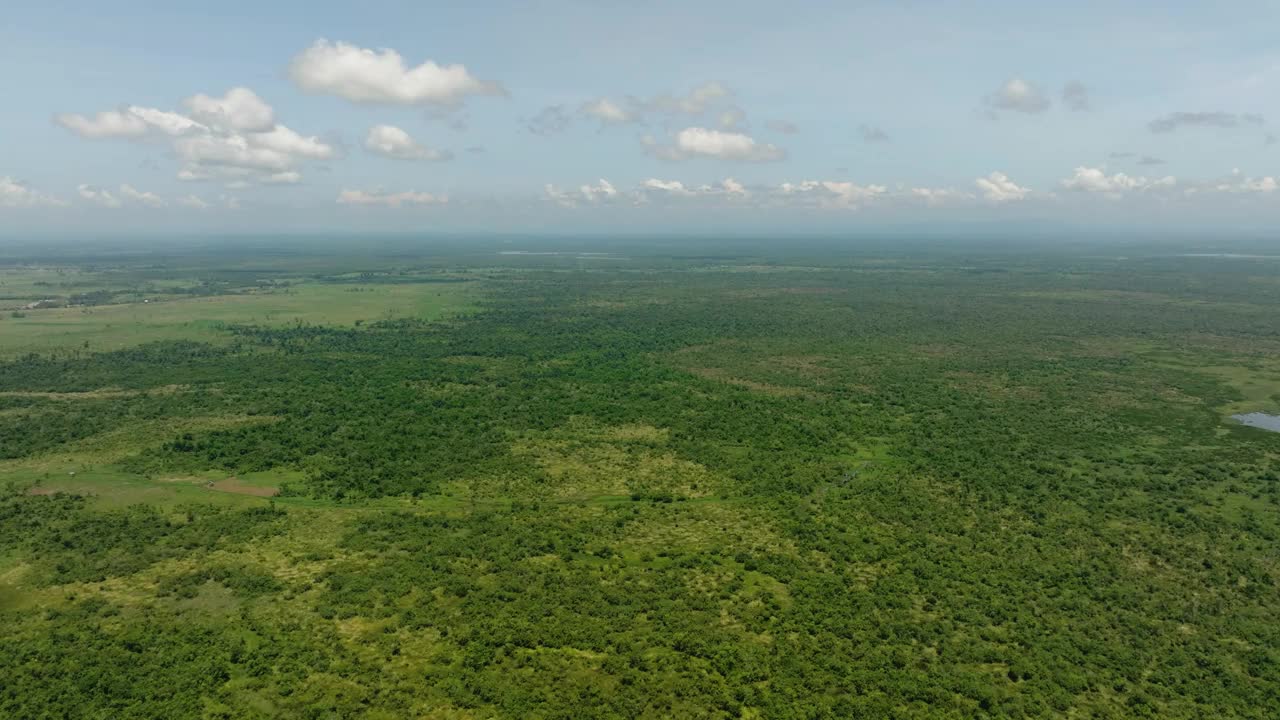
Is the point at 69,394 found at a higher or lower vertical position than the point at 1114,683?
higher

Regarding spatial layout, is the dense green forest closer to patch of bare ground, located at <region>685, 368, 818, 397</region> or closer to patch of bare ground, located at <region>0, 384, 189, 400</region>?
patch of bare ground, located at <region>0, 384, 189, 400</region>

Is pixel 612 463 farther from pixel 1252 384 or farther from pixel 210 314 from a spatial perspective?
pixel 210 314

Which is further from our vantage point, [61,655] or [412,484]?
[412,484]

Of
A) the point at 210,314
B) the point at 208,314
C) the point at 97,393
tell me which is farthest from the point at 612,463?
the point at 208,314

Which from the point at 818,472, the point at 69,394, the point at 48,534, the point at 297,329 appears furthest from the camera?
the point at 297,329

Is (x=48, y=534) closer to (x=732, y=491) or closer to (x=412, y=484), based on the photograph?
(x=412, y=484)

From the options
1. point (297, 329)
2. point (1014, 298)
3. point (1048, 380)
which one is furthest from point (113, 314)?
point (1014, 298)

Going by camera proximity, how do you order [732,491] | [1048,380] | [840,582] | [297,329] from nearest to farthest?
[840,582] → [732,491] → [1048,380] → [297,329]
